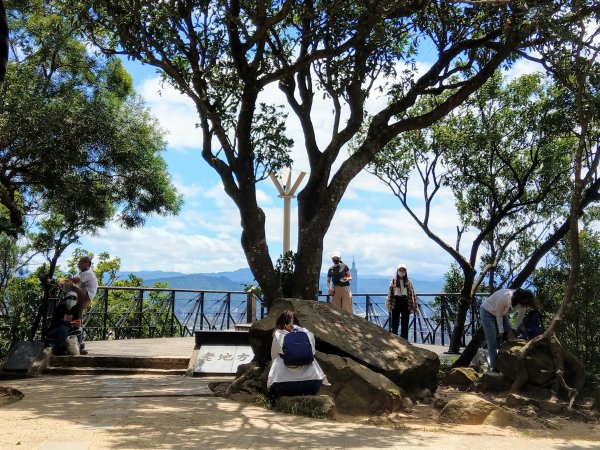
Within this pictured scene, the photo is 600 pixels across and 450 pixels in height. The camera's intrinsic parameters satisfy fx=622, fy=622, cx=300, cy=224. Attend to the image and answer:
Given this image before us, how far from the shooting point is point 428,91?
11148mm

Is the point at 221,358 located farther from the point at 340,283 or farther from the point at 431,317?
the point at 431,317

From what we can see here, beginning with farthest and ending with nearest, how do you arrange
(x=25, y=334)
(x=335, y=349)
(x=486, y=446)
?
(x=25, y=334)
(x=335, y=349)
(x=486, y=446)

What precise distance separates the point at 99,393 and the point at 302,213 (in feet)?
13.2

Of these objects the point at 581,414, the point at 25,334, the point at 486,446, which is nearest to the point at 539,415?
the point at 581,414

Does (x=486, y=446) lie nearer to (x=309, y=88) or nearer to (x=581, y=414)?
(x=581, y=414)

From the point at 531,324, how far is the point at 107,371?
21.5 ft

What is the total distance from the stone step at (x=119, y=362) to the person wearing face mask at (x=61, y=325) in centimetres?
24

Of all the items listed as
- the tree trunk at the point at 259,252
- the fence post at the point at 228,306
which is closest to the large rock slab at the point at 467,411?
the tree trunk at the point at 259,252

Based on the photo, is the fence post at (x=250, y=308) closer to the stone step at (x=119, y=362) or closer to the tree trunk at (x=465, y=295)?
Result: the stone step at (x=119, y=362)

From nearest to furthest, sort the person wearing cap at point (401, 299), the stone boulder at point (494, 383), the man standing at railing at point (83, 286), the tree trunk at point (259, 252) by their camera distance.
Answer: the stone boulder at point (494, 383) → the tree trunk at point (259, 252) → the man standing at railing at point (83, 286) → the person wearing cap at point (401, 299)

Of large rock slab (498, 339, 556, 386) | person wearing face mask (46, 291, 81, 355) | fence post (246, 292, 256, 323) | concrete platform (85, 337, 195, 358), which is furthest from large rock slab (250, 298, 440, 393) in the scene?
fence post (246, 292, 256, 323)

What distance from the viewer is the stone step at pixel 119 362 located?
10.0 metres

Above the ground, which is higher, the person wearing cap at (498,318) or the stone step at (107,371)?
the person wearing cap at (498,318)

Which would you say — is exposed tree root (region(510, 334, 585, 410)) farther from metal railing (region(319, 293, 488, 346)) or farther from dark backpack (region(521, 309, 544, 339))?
metal railing (region(319, 293, 488, 346))
